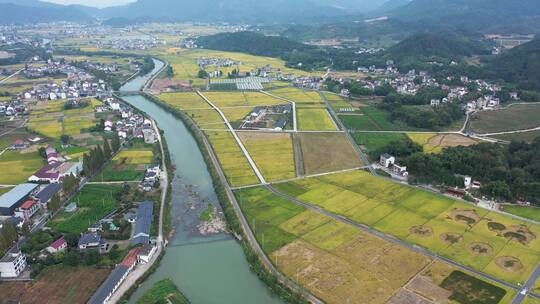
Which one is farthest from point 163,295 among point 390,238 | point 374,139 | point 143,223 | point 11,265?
point 374,139

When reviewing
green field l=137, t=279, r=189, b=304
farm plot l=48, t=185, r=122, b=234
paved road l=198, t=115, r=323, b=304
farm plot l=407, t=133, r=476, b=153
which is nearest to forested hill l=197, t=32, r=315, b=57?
farm plot l=407, t=133, r=476, b=153

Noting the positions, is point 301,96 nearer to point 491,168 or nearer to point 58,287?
point 491,168

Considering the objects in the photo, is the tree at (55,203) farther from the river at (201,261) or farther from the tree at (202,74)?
the tree at (202,74)

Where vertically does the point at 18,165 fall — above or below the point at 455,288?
above

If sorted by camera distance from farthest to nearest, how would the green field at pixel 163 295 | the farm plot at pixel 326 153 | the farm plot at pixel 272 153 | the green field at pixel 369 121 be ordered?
the green field at pixel 369 121 < the farm plot at pixel 326 153 < the farm plot at pixel 272 153 < the green field at pixel 163 295

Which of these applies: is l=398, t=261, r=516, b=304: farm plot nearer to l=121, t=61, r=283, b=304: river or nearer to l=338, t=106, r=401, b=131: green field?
l=121, t=61, r=283, b=304: river

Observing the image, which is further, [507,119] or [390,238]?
[507,119]

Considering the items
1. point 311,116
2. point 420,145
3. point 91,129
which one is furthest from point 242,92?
point 420,145

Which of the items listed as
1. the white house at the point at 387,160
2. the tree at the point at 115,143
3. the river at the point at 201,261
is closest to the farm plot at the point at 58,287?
the river at the point at 201,261
